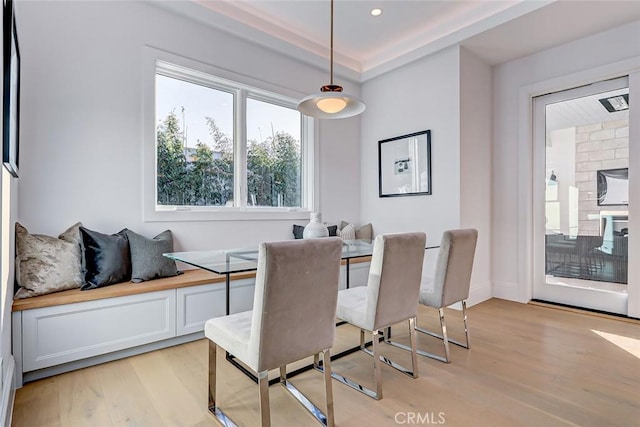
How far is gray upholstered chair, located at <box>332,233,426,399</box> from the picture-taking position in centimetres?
187

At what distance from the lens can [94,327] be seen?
223cm

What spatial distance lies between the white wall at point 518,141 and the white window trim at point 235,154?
229 cm

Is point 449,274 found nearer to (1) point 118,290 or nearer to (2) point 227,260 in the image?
(2) point 227,260

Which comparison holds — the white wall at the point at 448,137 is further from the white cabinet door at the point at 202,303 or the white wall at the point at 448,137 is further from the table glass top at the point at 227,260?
the white cabinet door at the point at 202,303

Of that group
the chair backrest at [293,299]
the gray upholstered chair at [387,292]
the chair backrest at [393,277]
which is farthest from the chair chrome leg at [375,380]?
the chair backrest at [293,299]

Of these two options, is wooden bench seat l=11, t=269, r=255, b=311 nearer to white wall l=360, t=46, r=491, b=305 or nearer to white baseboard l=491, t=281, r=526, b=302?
white wall l=360, t=46, r=491, b=305

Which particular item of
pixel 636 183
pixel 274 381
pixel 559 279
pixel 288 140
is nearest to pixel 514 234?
pixel 559 279

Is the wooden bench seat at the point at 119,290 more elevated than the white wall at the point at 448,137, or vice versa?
the white wall at the point at 448,137

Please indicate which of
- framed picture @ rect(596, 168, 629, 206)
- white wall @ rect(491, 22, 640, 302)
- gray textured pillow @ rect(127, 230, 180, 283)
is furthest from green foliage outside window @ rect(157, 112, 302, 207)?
framed picture @ rect(596, 168, 629, 206)

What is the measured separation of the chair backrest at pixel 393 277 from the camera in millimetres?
1861

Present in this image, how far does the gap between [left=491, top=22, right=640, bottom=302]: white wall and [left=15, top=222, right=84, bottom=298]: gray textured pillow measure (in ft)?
14.1

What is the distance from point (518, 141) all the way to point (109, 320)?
4448 mm

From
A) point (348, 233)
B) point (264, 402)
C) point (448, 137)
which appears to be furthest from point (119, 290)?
point (448, 137)

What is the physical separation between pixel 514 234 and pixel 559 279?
0.66 m
